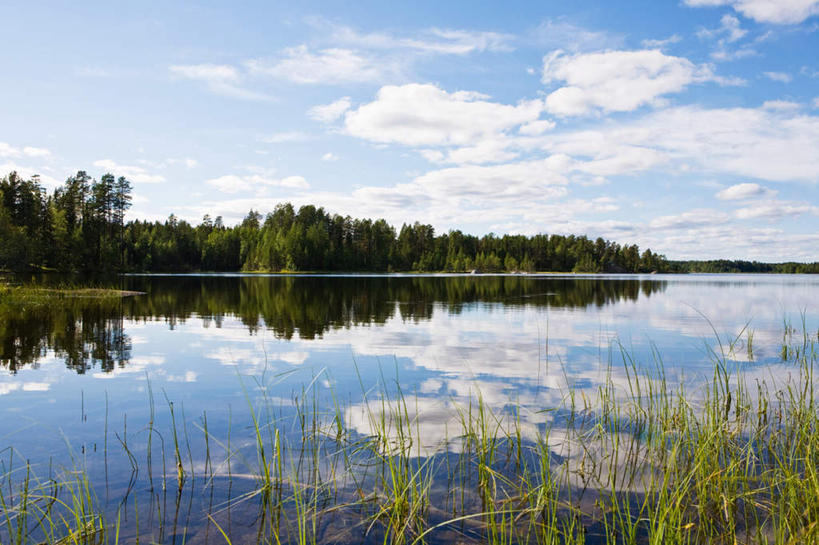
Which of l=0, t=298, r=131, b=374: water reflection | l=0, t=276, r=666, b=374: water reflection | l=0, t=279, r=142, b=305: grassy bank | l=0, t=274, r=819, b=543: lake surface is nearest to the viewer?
l=0, t=274, r=819, b=543: lake surface

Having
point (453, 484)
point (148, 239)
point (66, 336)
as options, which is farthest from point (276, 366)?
point (148, 239)

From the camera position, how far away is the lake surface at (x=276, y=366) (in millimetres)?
9383

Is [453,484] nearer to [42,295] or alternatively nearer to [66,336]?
[66,336]

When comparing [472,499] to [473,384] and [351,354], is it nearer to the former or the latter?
[473,384]

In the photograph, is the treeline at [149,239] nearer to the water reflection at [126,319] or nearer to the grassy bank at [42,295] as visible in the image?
the grassy bank at [42,295]

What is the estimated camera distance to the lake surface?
938 cm

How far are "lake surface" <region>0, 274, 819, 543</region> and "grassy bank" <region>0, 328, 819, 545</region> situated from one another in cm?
26

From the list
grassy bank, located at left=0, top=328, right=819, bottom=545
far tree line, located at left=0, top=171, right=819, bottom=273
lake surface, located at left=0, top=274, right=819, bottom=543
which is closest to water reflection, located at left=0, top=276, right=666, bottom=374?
lake surface, located at left=0, top=274, right=819, bottom=543

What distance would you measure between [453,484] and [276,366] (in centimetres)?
949

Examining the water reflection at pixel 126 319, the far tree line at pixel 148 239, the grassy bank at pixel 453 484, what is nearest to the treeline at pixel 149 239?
the far tree line at pixel 148 239

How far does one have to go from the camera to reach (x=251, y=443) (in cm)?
900

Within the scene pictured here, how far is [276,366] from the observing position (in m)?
15.4

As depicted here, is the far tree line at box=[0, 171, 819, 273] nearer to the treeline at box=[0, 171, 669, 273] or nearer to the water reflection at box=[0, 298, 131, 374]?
the treeline at box=[0, 171, 669, 273]

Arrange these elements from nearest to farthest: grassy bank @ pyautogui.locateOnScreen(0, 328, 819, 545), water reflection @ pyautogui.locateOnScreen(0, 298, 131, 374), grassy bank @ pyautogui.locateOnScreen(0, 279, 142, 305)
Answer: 1. grassy bank @ pyautogui.locateOnScreen(0, 328, 819, 545)
2. water reflection @ pyautogui.locateOnScreen(0, 298, 131, 374)
3. grassy bank @ pyautogui.locateOnScreen(0, 279, 142, 305)
